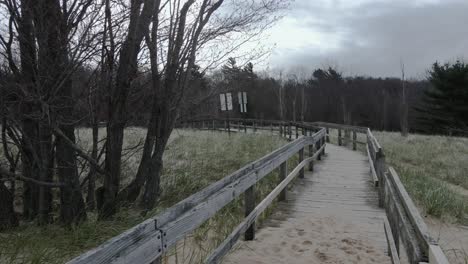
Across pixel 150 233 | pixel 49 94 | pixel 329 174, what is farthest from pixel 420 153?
pixel 150 233

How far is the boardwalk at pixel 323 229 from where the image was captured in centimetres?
497

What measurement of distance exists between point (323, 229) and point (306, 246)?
861 mm

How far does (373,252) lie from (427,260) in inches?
107

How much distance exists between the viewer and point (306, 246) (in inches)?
210

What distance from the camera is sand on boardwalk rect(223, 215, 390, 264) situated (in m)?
4.87

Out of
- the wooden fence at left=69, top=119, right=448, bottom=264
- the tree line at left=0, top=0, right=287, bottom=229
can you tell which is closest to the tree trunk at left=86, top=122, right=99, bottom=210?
the tree line at left=0, top=0, right=287, bottom=229

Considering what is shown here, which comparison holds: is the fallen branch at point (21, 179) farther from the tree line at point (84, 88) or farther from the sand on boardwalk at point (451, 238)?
the sand on boardwalk at point (451, 238)

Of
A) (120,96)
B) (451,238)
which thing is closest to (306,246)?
(451,238)

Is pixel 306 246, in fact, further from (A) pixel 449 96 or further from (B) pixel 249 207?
(A) pixel 449 96

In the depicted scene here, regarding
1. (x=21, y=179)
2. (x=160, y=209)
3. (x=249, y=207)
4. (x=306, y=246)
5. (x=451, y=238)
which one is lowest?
(x=451, y=238)

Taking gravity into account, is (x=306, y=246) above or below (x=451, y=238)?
above

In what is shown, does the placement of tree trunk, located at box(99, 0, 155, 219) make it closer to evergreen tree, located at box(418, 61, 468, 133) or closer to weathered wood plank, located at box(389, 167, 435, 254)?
weathered wood plank, located at box(389, 167, 435, 254)

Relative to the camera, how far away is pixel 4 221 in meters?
6.91

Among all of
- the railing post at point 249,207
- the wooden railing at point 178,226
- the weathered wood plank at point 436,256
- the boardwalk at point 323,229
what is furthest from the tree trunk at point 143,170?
the weathered wood plank at point 436,256
